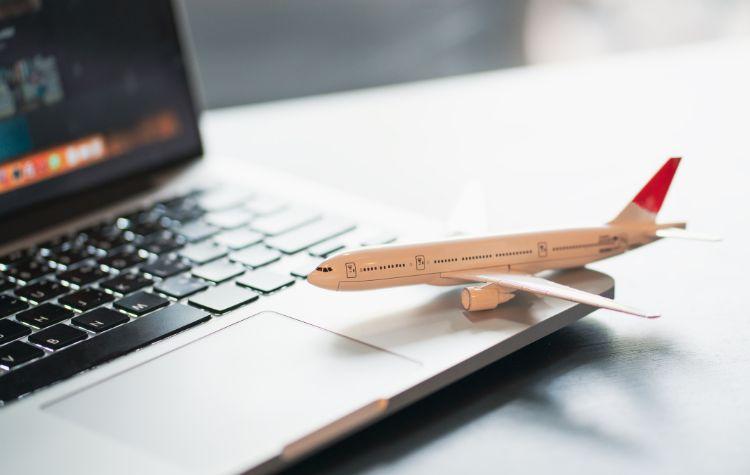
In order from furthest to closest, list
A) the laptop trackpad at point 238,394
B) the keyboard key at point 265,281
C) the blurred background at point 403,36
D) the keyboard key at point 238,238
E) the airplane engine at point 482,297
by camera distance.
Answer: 1. the blurred background at point 403,36
2. the keyboard key at point 238,238
3. the keyboard key at point 265,281
4. the airplane engine at point 482,297
5. the laptop trackpad at point 238,394

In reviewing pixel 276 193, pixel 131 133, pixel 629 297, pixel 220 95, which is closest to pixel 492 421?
pixel 629 297

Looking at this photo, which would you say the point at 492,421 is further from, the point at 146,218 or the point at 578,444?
the point at 146,218

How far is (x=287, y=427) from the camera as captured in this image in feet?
2.05

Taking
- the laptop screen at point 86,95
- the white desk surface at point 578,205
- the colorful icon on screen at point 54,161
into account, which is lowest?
the white desk surface at point 578,205

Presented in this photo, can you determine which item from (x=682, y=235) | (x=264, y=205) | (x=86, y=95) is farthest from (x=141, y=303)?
(x=682, y=235)

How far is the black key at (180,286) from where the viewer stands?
0.85m

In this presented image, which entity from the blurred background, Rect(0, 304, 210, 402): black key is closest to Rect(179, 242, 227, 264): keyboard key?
Rect(0, 304, 210, 402): black key

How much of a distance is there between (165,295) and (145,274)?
0.06 meters

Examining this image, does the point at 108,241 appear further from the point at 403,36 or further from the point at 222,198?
the point at 403,36

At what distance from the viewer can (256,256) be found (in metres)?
0.91

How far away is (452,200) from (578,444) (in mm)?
548

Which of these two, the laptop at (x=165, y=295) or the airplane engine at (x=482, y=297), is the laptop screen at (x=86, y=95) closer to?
the laptop at (x=165, y=295)

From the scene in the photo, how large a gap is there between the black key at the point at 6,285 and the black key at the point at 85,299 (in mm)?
83

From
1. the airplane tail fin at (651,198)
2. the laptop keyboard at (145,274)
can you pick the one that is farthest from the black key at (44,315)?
the airplane tail fin at (651,198)
